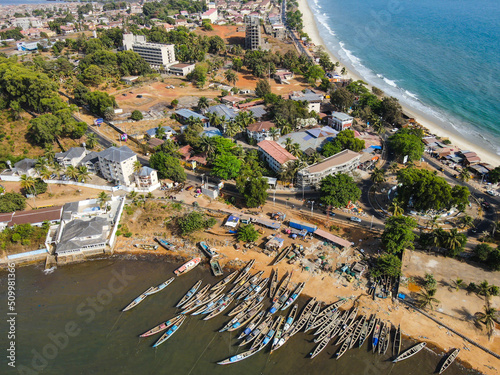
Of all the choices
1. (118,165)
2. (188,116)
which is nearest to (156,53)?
(188,116)

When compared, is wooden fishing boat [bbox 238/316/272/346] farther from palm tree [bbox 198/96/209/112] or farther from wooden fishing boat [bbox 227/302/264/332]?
palm tree [bbox 198/96/209/112]

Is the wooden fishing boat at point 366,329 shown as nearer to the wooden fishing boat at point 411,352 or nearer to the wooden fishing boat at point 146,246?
the wooden fishing boat at point 411,352

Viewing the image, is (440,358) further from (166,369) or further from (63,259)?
(63,259)

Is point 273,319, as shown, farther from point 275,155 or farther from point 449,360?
point 275,155

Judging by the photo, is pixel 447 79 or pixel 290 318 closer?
pixel 290 318

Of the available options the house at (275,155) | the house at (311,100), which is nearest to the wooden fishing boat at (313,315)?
the house at (275,155)

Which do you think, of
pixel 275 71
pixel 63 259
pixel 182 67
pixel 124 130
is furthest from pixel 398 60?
pixel 63 259
